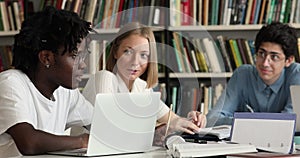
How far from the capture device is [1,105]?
1715mm

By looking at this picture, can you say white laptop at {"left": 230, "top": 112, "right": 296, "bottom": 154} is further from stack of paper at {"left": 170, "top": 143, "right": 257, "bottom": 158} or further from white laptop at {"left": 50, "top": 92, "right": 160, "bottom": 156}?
white laptop at {"left": 50, "top": 92, "right": 160, "bottom": 156}

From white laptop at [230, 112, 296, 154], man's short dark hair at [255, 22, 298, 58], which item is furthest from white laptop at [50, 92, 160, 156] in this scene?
man's short dark hair at [255, 22, 298, 58]

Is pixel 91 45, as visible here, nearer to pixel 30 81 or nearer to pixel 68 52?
pixel 68 52

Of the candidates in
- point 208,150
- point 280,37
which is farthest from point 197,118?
point 280,37

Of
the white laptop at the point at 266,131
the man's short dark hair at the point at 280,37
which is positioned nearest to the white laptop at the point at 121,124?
the white laptop at the point at 266,131

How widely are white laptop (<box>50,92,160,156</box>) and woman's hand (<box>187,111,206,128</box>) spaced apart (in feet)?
0.86

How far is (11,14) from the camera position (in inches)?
139

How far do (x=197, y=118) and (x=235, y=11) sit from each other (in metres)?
1.81

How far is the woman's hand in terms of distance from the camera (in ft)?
5.93

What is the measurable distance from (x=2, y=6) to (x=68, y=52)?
71.0 inches

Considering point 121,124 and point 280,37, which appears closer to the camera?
point 121,124

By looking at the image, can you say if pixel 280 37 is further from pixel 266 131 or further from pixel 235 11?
pixel 266 131

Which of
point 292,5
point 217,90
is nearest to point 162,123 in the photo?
point 217,90

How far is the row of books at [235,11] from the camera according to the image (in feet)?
11.4
